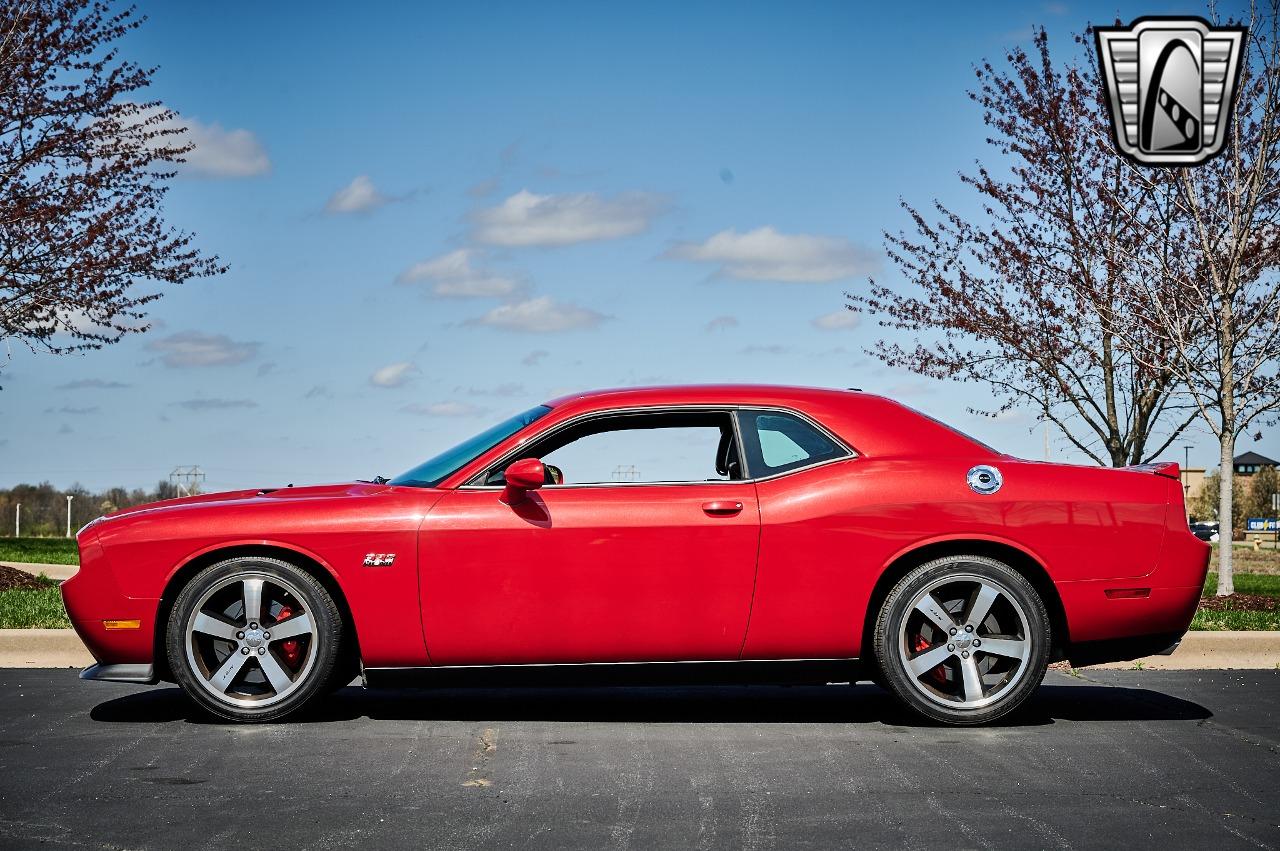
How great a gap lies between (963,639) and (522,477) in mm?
2230

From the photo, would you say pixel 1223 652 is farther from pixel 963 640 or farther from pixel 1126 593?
pixel 963 640

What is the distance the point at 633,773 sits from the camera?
5.50 m

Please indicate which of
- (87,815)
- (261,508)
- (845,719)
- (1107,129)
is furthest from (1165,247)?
(87,815)

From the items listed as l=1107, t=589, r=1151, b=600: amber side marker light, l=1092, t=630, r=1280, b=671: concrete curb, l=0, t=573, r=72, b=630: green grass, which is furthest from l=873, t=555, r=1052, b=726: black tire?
l=0, t=573, r=72, b=630: green grass

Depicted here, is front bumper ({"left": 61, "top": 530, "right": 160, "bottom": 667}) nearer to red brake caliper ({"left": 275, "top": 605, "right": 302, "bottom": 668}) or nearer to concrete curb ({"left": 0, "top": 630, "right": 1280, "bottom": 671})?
red brake caliper ({"left": 275, "top": 605, "right": 302, "bottom": 668})

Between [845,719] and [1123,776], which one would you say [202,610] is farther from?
[1123,776]

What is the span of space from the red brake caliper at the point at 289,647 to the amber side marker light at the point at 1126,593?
3895 mm

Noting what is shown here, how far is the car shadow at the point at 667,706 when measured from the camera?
22.5 ft

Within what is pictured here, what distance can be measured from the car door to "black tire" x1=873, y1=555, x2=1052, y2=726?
0.72 m

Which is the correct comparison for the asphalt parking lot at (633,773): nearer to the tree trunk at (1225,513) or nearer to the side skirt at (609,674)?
the side skirt at (609,674)

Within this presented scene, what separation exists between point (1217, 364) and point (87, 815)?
13.9 meters

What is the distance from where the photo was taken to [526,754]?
19.3 ft

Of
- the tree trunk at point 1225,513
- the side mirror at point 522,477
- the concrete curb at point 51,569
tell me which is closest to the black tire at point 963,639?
the side mirror at point 522,477

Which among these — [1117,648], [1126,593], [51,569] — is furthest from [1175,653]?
[51,569]
